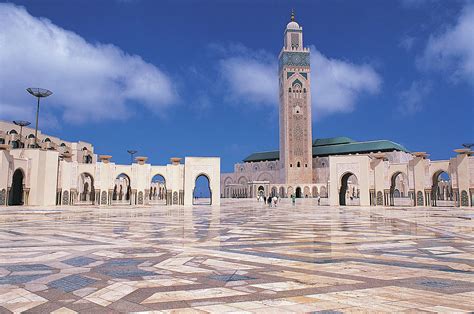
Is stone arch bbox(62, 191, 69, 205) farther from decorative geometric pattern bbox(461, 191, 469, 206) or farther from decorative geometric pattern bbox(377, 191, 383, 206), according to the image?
decorative geometric pattern bbox(461, 191, 469, 206)

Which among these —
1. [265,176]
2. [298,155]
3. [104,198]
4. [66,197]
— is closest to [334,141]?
[298,155]

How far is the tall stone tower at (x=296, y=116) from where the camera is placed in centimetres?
6312

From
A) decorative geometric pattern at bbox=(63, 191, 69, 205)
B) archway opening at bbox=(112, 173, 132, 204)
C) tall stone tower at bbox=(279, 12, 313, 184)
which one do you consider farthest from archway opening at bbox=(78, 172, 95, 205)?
tall stone tower at bbox=(279, 12, 313, 184)

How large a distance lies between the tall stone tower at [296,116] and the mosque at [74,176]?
36179mm

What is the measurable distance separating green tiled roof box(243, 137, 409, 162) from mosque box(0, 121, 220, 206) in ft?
141

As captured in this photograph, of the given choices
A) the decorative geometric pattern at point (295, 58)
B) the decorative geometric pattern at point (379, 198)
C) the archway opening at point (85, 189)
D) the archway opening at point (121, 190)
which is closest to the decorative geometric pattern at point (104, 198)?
the archway opening at point (85, 189)

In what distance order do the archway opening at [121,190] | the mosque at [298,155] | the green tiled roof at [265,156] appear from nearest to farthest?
the archway opening at [121,190]
the mosque at [298,155]
the green tiled roof at [265,156]

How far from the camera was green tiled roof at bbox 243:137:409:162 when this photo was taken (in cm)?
6247

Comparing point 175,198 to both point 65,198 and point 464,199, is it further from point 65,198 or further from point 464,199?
point 464,199

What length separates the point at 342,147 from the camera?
6794 centimetres

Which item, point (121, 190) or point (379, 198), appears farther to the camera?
point (121, 190)

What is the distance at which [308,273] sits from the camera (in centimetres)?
351

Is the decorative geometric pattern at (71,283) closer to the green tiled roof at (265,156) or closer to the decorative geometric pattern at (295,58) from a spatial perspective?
the decorative geometric pattern at (295,58)

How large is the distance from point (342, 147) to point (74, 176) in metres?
52.0
